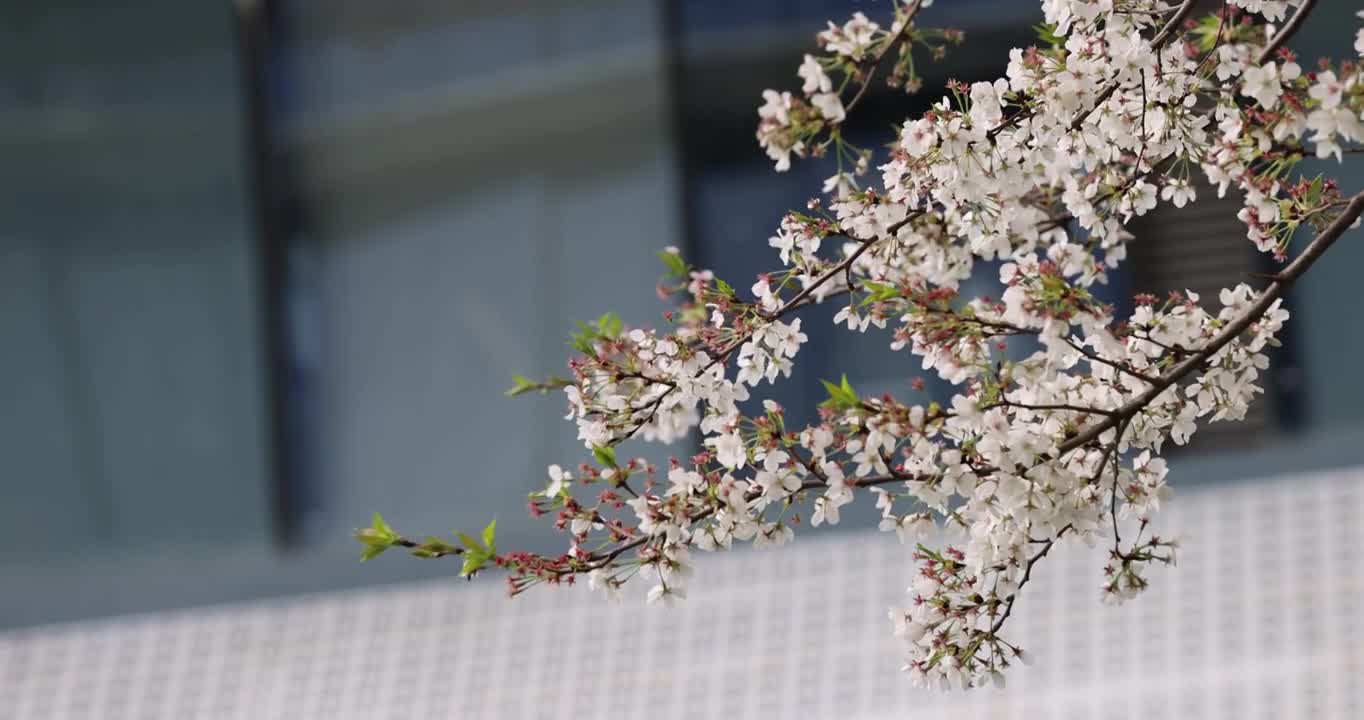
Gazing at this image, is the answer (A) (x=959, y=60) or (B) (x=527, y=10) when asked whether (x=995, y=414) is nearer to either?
(A) (x=959, y=60)

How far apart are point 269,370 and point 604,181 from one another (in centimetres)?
155

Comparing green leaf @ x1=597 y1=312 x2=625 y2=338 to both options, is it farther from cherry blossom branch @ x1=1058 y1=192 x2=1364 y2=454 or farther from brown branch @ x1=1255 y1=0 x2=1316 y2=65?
brown branch @ x1=1255 y1=0 x2=1316 y2=65

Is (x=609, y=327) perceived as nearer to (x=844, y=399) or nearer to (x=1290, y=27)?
(x=844, y=399)

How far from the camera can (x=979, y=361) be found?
1.77 m

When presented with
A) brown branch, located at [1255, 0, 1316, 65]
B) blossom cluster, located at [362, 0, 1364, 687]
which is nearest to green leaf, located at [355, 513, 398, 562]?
blossom cluster, located at [362, 0, 1364, 687]

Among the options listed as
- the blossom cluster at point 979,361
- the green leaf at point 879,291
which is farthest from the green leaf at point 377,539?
the green leaf at point 879,291

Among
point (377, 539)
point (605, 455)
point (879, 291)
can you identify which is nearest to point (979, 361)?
point (879, 291)

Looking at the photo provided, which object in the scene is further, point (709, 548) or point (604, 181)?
point (604, 181)

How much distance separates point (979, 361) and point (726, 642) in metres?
4.21

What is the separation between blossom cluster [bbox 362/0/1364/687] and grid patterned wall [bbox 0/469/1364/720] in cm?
383

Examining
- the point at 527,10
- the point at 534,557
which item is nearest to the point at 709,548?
the point at 534,557

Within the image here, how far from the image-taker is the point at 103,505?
5.84 metres

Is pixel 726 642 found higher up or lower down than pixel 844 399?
lower down

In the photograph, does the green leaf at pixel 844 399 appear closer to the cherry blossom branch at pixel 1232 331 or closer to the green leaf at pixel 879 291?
→ the green leaf at pixel 879 291
